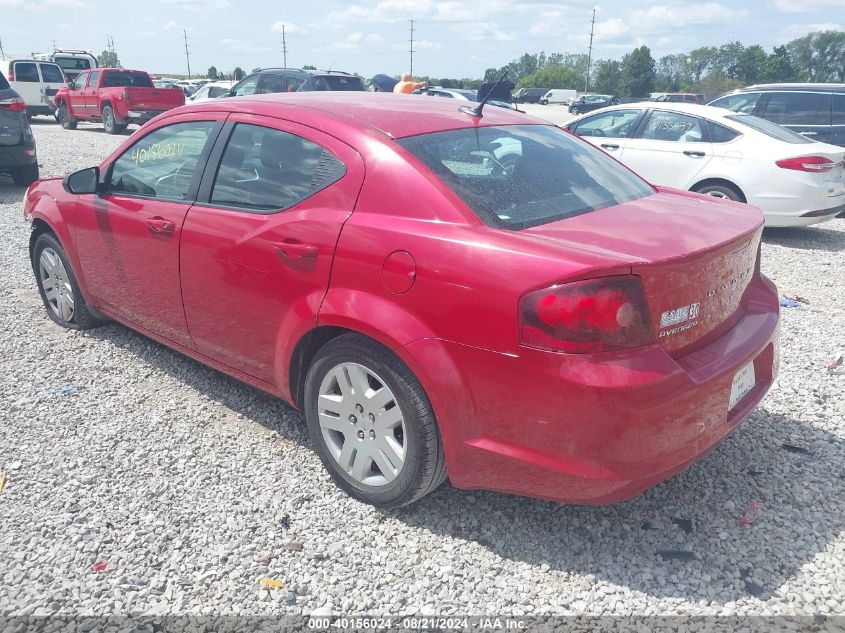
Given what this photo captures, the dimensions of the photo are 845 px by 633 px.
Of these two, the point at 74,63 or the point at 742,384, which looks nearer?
the point at 742,384

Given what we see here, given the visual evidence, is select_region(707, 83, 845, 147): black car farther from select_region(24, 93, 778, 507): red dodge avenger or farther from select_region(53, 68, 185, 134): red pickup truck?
select_region(53, 68, 185, 134): red pickup truck

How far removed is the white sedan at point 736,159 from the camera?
25.2 ft

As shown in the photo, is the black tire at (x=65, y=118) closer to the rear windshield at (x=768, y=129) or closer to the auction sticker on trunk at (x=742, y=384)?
the rear windshield at (x=768, y=129)

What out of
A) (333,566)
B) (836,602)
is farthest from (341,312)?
(836,602)

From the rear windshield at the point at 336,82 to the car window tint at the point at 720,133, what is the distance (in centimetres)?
857

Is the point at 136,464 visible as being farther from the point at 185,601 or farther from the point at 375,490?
the point at 375,490

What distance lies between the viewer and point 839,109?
383 inches

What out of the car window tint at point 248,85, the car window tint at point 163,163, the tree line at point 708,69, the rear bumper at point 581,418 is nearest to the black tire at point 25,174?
the car window tint at point 248,85

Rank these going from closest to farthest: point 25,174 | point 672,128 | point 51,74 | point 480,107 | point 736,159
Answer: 1. point 480,107
2. point 736,159
3. point 672,128
4. point 25,174
5. point 51,74

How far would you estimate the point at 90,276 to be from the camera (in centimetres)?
438

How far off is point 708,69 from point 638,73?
88.0 feet

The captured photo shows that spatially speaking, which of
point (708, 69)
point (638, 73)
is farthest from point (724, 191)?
point (708, 69)

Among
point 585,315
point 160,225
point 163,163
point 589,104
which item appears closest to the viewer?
point 585,315

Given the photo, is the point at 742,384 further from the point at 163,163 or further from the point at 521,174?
the point at 163,163
